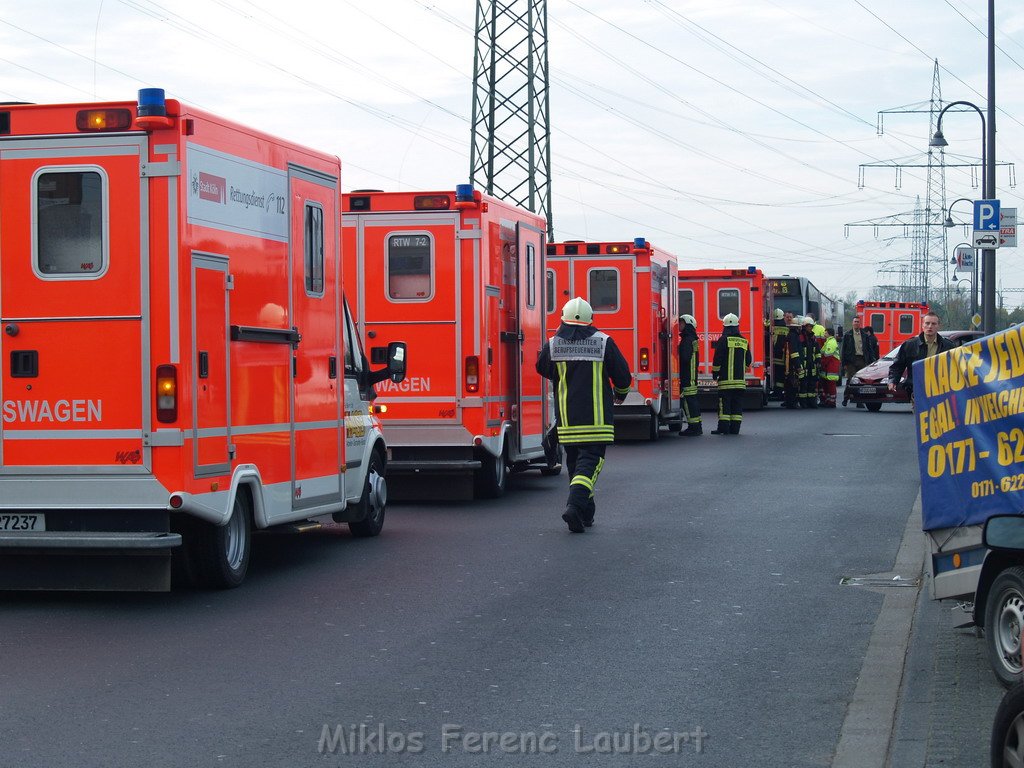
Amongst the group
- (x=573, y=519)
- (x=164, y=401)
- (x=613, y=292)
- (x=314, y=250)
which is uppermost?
(x=613, y=292)

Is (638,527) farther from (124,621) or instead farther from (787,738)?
(787,738)

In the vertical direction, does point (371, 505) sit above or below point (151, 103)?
below

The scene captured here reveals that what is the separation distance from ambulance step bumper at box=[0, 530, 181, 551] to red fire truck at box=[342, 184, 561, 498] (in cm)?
590

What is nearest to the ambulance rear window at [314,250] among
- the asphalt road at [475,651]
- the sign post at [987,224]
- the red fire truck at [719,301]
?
the asphalt road at [475,651]

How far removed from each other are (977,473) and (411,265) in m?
8.63

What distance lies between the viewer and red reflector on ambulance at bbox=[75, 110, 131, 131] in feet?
28.4

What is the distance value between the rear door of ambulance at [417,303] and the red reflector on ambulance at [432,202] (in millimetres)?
54

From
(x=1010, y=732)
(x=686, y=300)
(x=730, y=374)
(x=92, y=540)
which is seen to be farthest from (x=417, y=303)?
(x=686, y=300)

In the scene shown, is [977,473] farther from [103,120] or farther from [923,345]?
[923,345]

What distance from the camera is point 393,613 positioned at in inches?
342

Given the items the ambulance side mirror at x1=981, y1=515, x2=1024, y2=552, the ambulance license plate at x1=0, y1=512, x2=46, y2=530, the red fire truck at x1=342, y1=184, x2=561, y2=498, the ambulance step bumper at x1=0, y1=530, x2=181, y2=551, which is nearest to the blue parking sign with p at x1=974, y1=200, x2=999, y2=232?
the red fire truck at x1=342, y1=184, x2=561, y2=498

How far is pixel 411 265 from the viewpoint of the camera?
573 inches

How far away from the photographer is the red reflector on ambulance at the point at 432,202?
14.5 meters

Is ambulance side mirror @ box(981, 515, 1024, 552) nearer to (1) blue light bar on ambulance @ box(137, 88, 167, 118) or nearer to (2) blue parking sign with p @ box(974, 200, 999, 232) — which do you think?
(1) blue light bar on ambulance @ box(137, 88, 167, 118)
